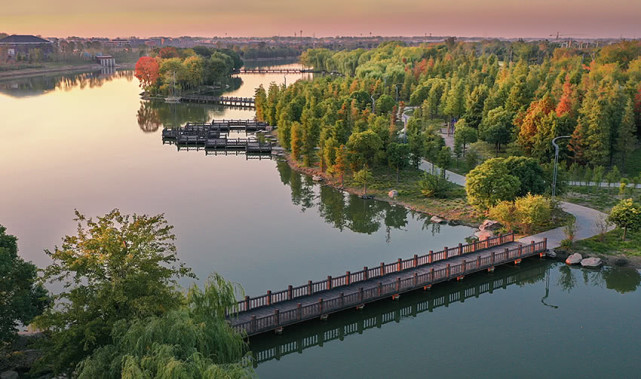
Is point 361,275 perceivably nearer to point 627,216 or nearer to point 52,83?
point 627,216

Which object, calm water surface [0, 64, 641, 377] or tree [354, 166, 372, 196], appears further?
tree [354, 166, 372, 196]

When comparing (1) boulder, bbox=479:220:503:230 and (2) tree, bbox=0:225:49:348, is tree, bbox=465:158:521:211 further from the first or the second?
(2) tree, bbox=0:225:49:348

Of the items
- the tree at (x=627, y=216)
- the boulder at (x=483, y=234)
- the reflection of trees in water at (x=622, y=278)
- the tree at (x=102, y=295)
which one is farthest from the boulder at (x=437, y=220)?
the tree at (x=102, y=295)

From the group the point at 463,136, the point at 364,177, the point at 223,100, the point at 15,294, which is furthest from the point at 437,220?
the point at 223,100

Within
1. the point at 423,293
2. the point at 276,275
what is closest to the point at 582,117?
the point at 423,293

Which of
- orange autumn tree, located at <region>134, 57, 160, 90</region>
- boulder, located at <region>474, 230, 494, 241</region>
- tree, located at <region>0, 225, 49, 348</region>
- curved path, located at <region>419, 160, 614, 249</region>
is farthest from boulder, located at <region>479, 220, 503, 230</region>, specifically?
orange autumn tree, located at <region>134, 57, 160, 90</region>
